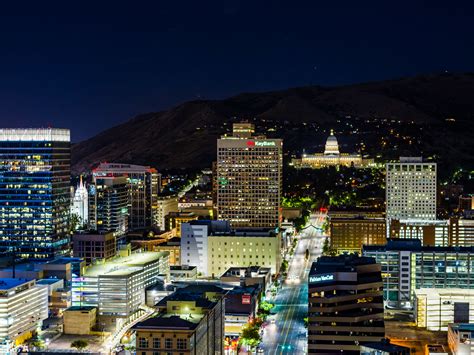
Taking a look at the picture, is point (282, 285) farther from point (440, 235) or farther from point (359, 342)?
point (359, 342)

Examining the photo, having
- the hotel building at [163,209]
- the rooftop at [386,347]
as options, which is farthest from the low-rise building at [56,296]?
the hotel building at [163,209]

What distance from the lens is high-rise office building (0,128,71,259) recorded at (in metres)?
96.4

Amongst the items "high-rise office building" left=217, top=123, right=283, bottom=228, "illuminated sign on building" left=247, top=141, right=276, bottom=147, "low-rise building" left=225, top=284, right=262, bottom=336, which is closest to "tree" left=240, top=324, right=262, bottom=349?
"low-rise building" left=225, top=284, right=262, bottom=336

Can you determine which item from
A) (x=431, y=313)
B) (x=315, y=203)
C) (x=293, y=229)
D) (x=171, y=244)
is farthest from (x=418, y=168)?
(x=431, y=313)

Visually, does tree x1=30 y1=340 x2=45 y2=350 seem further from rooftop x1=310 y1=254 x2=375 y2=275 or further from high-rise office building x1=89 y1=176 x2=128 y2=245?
high-rise office building x1=89 y1=176 x2=128 y2=245

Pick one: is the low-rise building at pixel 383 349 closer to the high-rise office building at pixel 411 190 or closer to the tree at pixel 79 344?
the tree at pixel 79 344

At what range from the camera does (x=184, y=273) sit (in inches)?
3324

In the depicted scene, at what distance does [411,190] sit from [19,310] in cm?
6757

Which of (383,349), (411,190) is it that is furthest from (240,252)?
(383,349)

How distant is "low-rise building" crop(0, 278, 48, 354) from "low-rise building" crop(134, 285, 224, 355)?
50.2ft

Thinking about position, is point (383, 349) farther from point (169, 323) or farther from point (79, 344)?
point (79, 344)

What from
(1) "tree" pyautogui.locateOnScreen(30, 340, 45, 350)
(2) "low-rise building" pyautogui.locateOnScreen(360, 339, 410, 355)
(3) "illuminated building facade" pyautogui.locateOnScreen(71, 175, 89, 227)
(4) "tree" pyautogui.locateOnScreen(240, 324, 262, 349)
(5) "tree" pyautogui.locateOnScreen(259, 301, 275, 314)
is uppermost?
(3) "illuminated building facade" pyautogui.locateOnScreen(71, 175, 89, 227)

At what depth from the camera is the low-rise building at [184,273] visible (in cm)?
8388

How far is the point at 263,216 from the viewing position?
108250 millimetres
